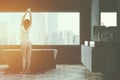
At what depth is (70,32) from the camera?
11.4 m

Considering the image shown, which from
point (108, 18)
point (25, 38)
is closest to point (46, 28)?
point (108, 18)

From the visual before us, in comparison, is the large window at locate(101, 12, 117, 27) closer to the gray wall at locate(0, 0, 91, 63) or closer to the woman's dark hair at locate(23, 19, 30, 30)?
the gray wall at locate(0, 0, 91, 63)

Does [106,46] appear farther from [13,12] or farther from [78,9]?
[13,12]

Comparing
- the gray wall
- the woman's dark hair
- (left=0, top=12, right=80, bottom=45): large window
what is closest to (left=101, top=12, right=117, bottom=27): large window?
the gray wall

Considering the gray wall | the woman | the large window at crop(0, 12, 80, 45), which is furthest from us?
the large window at crop(0, 12, 80, 45)

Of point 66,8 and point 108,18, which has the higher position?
point 66,8

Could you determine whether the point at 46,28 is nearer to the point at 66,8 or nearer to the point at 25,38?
the point at 66,8

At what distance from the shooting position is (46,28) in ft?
37.3

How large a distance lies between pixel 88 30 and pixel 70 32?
2.75ft

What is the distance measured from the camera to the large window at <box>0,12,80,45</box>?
1123 cm

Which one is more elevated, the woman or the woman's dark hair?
the woman's dark hair

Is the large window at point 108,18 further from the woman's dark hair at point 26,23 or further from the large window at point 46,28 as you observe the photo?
the woman's dark hair at point 26,23

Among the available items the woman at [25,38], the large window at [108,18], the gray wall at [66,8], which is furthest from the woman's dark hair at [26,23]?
the large window at [108,18]

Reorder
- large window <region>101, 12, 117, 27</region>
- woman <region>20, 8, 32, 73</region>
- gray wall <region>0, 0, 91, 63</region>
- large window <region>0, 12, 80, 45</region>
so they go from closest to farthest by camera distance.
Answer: woman <region>20, 8, 32, 73</region>, large window <region>101, 12, 117, 27</region>, gray wall <region>0, 0, 91, 63</region>, large window <region>0, 12, 80, 45</region>
